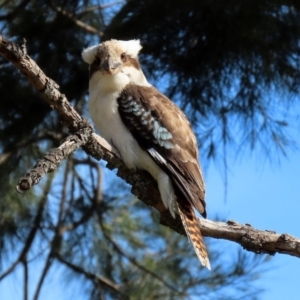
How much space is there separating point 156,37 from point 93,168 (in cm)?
64

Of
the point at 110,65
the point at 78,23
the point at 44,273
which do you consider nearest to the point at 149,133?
the point at 110,65

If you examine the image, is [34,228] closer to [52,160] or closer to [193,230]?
[193,230]

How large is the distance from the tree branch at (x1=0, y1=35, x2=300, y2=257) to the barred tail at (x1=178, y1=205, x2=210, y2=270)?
0.03 meters

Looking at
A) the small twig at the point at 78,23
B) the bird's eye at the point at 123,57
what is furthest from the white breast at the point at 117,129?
the small twig at the point at 78,23

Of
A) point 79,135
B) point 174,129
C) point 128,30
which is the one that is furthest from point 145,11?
point 79,135

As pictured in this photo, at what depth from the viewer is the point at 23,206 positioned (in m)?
3.53

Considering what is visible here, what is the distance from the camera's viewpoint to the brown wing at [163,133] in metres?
2.38

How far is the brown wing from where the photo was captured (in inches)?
93.7

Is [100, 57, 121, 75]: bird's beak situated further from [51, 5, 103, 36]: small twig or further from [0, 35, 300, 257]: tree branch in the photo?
[51, 5, 103, 36]: small twig

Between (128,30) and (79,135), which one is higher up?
(128,30)

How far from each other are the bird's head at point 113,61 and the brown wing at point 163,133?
0.08m

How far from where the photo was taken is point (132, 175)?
2367 millimetres

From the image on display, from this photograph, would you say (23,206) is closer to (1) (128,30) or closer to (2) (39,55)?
(2) (39,55)

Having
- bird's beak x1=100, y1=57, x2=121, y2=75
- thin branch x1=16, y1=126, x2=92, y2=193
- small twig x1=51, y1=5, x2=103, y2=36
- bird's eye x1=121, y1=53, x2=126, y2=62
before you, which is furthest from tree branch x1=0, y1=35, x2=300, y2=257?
small twig x1=51, y1=5, x2=103, y2=36
